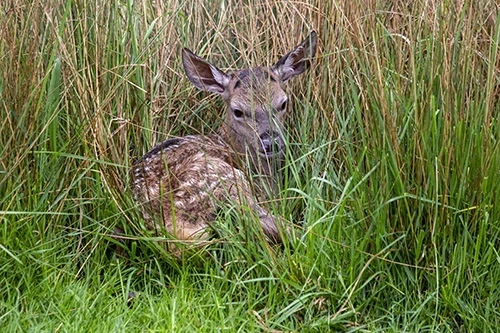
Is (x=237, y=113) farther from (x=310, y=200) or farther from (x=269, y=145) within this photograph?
(x=310, y=200)

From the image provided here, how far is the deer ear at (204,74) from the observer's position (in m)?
6.03

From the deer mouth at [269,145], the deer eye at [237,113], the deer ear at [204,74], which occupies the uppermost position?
the deer ear at [204,74]

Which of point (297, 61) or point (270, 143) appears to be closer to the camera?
point (270, 143)

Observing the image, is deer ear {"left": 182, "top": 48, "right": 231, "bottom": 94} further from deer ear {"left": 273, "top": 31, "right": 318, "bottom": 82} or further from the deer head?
deer ear {"left": 273, "top": 31, "right": 318, "bottom": 82}

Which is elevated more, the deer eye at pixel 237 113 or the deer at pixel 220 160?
the deer at pixel 220 160

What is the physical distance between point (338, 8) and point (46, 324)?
7.11 feet

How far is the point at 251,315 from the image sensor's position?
4.43 metres

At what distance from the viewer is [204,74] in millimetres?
6277

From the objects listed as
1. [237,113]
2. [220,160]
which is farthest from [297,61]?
[220,160]

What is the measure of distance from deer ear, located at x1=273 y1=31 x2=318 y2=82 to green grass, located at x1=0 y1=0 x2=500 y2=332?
141 millimetres

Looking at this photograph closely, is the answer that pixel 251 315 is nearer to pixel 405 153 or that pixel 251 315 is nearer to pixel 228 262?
pixel 228 262

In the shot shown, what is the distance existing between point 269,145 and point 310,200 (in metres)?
1.08

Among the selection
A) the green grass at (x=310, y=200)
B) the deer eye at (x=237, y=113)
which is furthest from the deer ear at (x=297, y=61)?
the deer eye at (x=237, y=113)

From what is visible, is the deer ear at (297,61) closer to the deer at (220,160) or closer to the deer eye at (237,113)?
the deer at (220,160)
